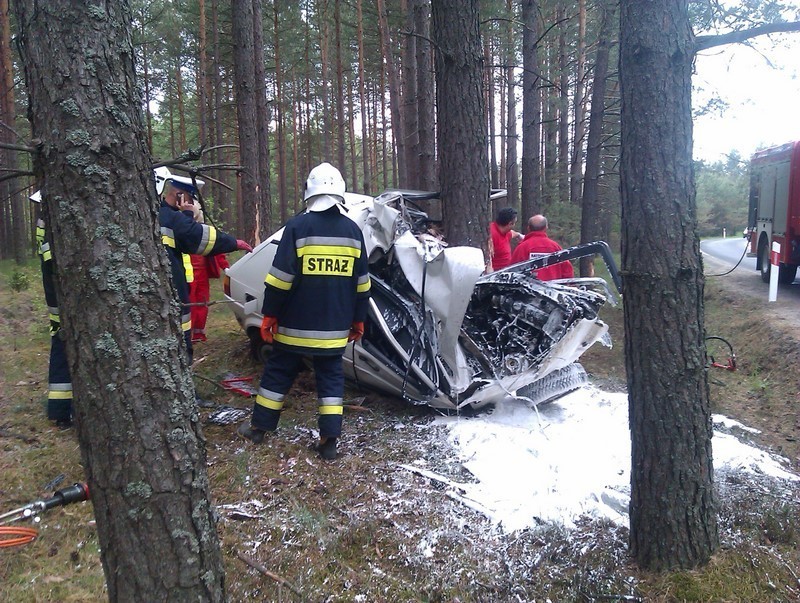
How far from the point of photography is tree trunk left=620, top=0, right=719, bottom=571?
284cm

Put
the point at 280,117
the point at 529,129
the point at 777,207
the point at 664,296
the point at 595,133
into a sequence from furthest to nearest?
the point at 280,117
the point at 529,129
the point at 595,133
the point at 777,207
the point at 664,296

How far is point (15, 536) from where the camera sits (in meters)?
3.13

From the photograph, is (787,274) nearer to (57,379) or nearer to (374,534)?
(374,534)

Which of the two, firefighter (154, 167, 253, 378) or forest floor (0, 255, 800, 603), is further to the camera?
firefighter (154, 167, 253, 378)

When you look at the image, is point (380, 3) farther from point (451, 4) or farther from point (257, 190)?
point (451, 4)

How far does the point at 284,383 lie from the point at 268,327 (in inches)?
16.5

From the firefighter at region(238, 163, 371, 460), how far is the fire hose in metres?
1.21

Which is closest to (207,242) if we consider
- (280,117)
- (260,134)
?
(260,134)

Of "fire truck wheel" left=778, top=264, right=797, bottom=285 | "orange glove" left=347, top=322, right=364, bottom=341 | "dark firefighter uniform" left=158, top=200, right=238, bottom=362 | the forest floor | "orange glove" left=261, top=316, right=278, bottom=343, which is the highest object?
"dark firefighter uniform" left=158, top=200, right=238, bottom=362

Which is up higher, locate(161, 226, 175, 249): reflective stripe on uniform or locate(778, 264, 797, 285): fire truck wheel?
locate(161, 226, 175, 249): reflective stripe on uniform

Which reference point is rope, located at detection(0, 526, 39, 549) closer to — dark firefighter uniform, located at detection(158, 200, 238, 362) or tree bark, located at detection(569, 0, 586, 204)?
dark firefighter uniform, located at detection(158, 200, 238, 362)

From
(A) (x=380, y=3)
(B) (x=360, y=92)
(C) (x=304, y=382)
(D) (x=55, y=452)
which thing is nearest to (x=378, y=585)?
(D) (x=55, y=452)

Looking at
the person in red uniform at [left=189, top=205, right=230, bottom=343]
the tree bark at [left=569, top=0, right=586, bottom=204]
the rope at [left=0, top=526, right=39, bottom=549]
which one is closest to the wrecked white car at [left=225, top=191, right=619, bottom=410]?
the person in red uniform at [left=189, top=205, right=230, bottom=343]

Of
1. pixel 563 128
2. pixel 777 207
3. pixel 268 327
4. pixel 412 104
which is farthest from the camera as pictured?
pixel 563 128
